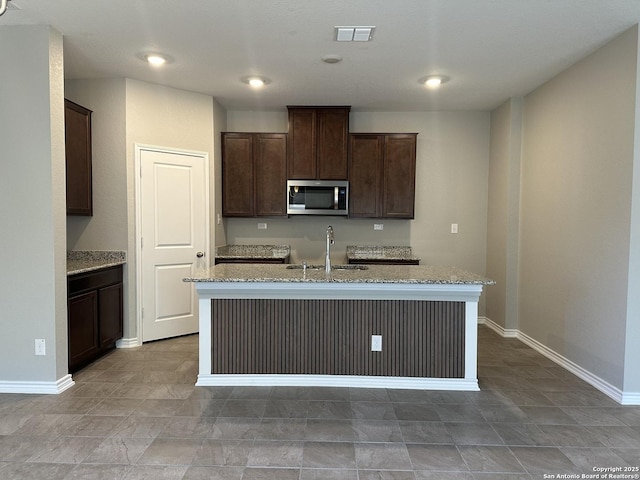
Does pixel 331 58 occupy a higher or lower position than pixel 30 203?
higher

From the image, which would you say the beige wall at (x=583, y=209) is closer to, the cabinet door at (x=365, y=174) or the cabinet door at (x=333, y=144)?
the cabinet door at (x=365, y=174)

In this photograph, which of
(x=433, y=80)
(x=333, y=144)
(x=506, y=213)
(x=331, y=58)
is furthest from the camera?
(x=333, y=144)

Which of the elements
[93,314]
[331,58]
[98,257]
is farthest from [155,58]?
[93,314]

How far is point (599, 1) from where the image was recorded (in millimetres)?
2449

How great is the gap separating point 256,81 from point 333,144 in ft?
3.91

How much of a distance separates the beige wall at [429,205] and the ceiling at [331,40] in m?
0.75

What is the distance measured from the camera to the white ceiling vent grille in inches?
111

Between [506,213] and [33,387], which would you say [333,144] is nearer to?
[506,213]

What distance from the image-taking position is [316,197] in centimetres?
471

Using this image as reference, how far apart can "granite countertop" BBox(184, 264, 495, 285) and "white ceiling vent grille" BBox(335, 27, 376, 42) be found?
1.79 m

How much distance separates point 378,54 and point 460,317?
224cm

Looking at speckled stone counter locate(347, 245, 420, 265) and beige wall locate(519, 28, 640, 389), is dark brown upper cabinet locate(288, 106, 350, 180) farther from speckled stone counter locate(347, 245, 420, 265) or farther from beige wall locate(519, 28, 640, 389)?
beige wall locate(519, 28, 640, 389)

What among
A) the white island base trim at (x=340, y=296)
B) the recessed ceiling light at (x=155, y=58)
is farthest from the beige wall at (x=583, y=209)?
the recessed ceiling light at (x=155, y=58)

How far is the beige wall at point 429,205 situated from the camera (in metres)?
5.01
